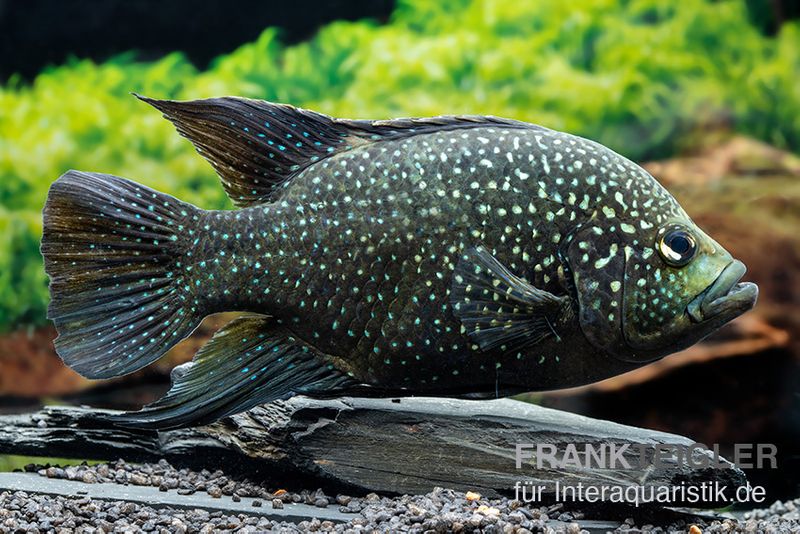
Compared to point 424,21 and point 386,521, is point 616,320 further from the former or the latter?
point 424,21

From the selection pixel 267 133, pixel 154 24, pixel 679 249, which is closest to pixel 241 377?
pixel 267 133

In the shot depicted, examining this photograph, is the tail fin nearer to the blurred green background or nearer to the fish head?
the fish head

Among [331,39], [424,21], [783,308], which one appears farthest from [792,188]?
[331,39]

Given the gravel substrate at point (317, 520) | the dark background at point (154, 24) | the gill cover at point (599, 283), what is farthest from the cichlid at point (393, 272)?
the dark background at point (154, 24)

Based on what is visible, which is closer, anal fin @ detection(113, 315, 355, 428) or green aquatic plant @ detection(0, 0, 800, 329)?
anal fin @ detection(113, 315, 355, 428)

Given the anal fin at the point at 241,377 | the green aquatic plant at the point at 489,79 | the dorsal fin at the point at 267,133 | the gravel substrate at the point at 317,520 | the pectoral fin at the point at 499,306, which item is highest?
the green aquatic plant at the point at 489,79

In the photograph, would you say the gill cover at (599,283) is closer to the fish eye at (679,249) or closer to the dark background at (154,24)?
the fish eye at (679,249)

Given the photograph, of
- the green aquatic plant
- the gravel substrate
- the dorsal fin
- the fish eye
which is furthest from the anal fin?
the green aquatic plant
